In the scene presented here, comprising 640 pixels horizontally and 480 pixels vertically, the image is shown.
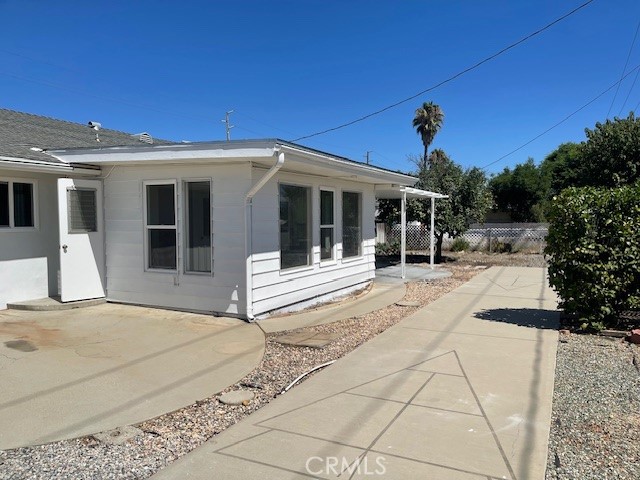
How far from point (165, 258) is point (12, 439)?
460 cm

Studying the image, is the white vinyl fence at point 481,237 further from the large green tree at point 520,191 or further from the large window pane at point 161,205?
the large green tree at point 520,191

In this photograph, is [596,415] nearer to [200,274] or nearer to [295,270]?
[295,270]

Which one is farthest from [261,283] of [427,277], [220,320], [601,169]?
[601,169]

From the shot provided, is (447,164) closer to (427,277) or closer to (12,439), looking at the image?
(427,277)

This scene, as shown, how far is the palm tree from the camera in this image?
47.1 meters

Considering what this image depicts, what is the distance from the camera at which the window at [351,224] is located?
10359mm

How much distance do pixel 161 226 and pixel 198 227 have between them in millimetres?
670

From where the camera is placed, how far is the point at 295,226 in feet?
27.7

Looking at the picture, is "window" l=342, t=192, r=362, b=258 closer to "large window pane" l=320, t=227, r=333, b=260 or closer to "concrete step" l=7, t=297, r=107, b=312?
"large window pane" l=320, t=227, r=333, b=260

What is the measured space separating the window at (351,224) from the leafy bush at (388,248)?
9.68 metres

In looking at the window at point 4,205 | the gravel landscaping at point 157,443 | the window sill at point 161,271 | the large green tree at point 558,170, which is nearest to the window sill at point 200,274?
the window sill at point 161,271

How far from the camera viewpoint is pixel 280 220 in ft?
26.1

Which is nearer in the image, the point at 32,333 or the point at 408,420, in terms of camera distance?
the point at 408,420

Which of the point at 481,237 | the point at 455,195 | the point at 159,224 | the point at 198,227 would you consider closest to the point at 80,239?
the point at 159,224
